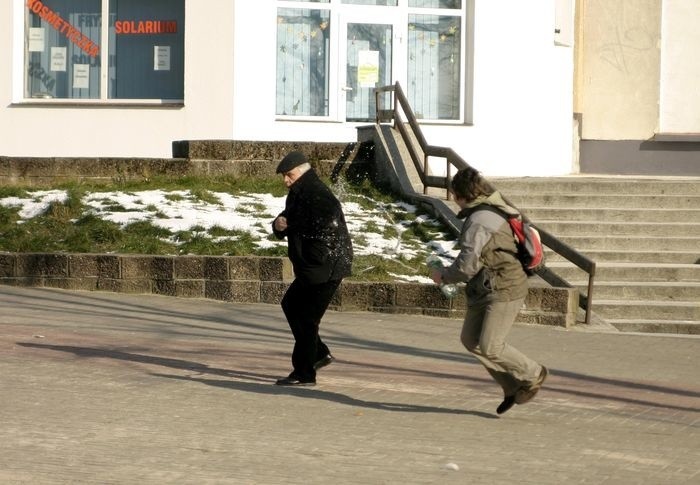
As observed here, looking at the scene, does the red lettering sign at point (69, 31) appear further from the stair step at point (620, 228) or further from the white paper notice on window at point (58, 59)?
the stair step at point (620, 228)

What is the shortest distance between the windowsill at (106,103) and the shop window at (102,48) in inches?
8.9

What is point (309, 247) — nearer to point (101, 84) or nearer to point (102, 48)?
point (101, 84)

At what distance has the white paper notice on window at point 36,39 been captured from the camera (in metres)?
23.1

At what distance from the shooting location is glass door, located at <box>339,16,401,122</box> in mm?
23094

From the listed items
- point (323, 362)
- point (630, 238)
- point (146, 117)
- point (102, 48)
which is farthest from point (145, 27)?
point (323, 362)

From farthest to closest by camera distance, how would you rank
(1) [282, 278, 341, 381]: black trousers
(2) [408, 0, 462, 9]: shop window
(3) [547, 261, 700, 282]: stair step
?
(2) [408, 0, 462, 9]: shop window, (3) [547, 261, 700, 282]: stair step, (1) [282, 278, 341, 381]: black trousers

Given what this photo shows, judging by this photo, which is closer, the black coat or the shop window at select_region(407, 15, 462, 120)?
the black coat

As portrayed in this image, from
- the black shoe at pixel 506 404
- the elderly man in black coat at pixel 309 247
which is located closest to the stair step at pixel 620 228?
the elderly man in black coat at pixel 309 247

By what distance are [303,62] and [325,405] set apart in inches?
564

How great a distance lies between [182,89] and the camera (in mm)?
22562

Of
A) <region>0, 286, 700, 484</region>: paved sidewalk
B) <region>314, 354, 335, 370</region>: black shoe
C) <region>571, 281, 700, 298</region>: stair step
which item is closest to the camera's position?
<region>0, 286, 700, 484</region>: paved sidewalk

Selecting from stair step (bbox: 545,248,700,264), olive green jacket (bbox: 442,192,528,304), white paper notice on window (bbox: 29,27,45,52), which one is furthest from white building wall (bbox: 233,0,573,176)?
olive green jacket (bbox: 442,192,528,304)

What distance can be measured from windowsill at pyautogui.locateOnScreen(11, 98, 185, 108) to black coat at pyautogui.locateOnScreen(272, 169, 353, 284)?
12.8 metres

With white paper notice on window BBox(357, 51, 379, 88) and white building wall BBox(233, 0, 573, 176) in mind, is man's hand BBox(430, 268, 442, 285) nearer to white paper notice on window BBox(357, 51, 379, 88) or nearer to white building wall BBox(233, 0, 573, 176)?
white building wall BBox(233, 0, 573, 176)
